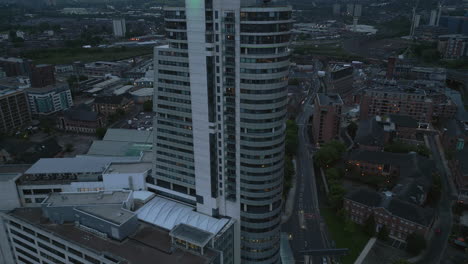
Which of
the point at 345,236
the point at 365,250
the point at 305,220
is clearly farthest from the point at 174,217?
the point at 365,250

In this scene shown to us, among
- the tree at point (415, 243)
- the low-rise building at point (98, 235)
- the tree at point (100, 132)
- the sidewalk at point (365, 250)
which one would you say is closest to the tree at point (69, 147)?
the tree at point (100, 132)

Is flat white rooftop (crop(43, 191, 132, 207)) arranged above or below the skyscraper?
below

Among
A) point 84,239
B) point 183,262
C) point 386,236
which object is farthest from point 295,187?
point 84,239

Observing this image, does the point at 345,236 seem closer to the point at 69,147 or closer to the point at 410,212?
the point at 410,212

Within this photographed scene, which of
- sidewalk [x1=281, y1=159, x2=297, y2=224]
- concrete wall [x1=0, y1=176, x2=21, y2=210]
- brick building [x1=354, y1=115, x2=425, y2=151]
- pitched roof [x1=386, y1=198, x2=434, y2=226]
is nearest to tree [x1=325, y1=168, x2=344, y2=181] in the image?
sidewalk [x1=281, y1=159, x2=297, y2=224]

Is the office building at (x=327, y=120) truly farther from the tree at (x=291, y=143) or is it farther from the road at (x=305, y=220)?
the road at (x=305, y=220)

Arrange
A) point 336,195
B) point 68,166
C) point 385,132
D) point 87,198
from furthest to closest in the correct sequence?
point 385,132, point 336,195, point 68,166, point 87,198

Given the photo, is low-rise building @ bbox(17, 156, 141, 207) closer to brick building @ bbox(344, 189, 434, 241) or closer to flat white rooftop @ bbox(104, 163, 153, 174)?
flat white rooftop @ bbox(104, 163, 153, 174)
